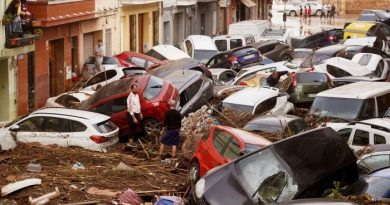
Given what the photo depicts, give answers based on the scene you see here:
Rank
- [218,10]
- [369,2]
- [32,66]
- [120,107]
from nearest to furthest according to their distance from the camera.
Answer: [120,107] → [32,66] → [218,10] → [369,2]

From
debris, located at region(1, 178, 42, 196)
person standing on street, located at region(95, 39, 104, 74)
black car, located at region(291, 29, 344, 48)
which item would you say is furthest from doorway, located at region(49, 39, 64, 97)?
debris, located at region(1, 178, 42, 196)

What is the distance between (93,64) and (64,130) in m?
14.7

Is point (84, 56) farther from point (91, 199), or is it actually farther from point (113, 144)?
point (91, 199)

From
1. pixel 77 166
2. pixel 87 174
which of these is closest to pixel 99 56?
pixel 77 166

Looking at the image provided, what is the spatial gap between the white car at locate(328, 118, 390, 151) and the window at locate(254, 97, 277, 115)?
329 cm

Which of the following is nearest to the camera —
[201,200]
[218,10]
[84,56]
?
[201,200]

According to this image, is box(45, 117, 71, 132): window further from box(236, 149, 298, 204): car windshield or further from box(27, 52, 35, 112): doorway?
box(27, 52, 35, 112): doorway

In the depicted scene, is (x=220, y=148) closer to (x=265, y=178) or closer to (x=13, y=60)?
(x=265, y=178)

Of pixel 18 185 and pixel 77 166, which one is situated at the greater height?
pixel 18 185

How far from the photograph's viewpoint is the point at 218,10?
58844 mm

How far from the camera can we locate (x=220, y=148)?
565 inches

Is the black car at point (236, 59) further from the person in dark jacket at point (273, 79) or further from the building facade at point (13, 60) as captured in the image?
the building facade at point (13, 60)

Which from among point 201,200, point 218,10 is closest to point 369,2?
→ point 218,10

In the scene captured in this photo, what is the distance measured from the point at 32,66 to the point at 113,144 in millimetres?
11690
